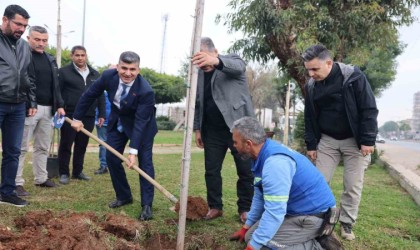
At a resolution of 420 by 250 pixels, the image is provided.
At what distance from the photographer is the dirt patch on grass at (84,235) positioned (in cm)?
298

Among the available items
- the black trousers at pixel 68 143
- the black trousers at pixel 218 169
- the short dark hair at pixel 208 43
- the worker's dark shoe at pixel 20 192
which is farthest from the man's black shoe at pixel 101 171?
the short dark hair at pixel 208 43

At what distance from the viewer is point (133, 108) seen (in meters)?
4.38

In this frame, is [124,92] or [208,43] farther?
[124,92]

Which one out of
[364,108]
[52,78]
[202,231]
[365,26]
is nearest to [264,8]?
[365,26]

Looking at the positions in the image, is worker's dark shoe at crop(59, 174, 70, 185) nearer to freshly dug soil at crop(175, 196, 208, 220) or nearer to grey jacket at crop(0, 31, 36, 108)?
grey jacket at crop(0, 31, 36, 108)

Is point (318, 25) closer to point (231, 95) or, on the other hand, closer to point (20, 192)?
point (231, 95)

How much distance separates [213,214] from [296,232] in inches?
56.0

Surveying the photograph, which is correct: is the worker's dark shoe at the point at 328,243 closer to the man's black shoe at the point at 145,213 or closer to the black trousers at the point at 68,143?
the man's black shoe at the point at 145,213

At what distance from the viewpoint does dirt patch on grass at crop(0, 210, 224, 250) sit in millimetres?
2980

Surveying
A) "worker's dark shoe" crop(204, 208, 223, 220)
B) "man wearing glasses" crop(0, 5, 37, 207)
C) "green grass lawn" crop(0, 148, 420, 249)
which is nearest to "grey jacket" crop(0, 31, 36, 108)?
"man wearing glasses" crop(0, 5, 37, 207)

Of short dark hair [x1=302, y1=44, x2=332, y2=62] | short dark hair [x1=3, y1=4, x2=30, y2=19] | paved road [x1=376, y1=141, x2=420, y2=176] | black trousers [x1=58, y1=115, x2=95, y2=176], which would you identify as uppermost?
short dark hair [x1=3, y1=4, x2=30, y2=19]

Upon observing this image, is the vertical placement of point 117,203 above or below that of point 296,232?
below

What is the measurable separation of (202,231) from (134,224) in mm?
675

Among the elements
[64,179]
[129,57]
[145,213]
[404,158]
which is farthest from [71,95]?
[404,158]
